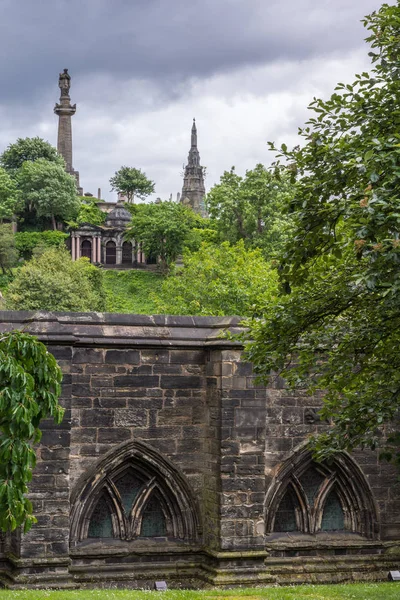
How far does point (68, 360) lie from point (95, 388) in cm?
81

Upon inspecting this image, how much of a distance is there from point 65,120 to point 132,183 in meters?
15.5

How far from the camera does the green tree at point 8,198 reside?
106625mm

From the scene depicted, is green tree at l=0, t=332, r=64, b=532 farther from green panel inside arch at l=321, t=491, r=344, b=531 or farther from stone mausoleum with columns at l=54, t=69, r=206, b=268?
stone mausoleum with columns at l=54, t=69, r=206, b=268

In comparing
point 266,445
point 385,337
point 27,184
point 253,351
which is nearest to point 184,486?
point 266,445

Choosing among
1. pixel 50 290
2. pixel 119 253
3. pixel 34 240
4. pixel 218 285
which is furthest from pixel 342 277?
pixel 119 253

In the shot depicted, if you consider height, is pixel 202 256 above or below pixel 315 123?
above

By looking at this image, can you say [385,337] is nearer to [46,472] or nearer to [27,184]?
[46,472]

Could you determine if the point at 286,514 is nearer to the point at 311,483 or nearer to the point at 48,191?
the point at 311,483

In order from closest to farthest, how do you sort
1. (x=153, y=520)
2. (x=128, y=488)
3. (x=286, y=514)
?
(x=128, y=488), (x=153, y=520), (x=286, y=514)

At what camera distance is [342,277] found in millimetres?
12516

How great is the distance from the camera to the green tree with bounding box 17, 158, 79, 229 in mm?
111438

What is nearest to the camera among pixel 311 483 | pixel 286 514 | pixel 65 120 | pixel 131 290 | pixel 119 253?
pixel 286 514

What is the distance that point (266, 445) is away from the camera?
16047mm

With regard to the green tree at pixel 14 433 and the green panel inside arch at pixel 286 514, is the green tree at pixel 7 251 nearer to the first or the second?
the green panel inside arch at pixel 286 514
